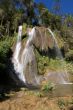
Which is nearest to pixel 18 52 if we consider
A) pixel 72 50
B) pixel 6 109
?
pixel 72 50

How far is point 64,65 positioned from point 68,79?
14.4 feet

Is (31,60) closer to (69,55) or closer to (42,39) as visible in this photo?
(42,39)

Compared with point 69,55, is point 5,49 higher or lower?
higher

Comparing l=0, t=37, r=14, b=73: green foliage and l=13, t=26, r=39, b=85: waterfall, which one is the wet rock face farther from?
l=0, t=37, r=14, b=73: green foliage

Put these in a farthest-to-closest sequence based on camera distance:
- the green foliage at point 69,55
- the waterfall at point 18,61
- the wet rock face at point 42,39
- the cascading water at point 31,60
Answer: the green foliage at point 69,55 < the wet rock face at point 42,39 < the waterfall at point 18,61 < the cascading water at point 31,60

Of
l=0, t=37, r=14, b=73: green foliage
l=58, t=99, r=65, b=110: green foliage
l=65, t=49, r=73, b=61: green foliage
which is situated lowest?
l=58, t=99, r=65, b=110: green foliage

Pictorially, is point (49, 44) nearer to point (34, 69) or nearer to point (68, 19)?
point (34, 69)

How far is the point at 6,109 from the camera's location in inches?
495

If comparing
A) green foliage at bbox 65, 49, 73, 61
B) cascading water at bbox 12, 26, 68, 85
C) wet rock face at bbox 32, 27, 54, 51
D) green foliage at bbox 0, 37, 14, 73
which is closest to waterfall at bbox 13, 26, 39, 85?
cascading water at bbox 12, 26, 68, 85

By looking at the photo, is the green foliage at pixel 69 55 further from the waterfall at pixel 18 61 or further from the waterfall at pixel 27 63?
the waterfall at pixel 18 61

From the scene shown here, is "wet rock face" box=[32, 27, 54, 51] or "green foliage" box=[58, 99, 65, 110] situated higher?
"wet rock face" box=[32, 27, 54, 51]

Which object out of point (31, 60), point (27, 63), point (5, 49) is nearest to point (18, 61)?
point (27, 63)

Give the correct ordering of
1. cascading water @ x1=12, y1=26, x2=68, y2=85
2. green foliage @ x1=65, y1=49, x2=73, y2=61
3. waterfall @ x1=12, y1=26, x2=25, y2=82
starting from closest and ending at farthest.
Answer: cascading water @ x1=12, y1=26, x2=68, y2=85
waterfall @ x1=12, y1=26, x2=25, y2=82
green foliage @ x1=65, y1=49, x2=73, y2=61

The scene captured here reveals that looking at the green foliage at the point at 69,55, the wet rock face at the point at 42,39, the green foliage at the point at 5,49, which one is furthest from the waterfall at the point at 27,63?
the green foliage at the point at 69,55
